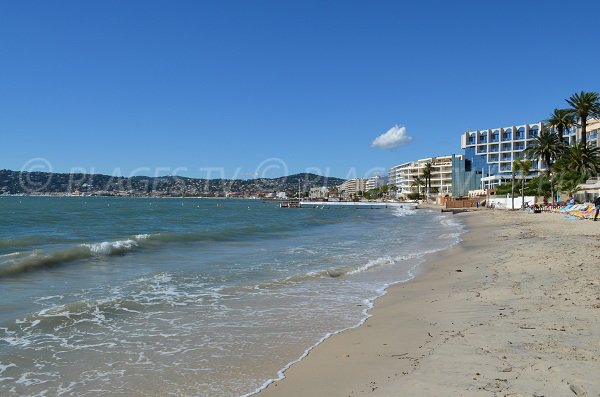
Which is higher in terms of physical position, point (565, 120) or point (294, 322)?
point (565, 120)

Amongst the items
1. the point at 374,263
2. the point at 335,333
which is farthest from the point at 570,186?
the point at 335,333

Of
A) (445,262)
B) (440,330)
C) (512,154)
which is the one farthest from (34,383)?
(512,154)

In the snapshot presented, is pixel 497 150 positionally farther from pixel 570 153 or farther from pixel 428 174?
pixel 570 153

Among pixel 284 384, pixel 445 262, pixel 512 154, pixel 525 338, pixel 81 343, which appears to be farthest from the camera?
pixel 512 154

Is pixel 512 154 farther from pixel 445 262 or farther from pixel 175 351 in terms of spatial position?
pixel 175 351

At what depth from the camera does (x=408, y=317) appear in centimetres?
861

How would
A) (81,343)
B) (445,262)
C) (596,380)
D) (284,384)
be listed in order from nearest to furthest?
(596,380) → (284,384) → (81,343) → (445,262)

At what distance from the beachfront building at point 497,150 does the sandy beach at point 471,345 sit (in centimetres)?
11279

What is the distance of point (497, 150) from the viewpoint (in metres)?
124

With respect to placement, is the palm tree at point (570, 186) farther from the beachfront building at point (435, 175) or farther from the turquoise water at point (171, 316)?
the beachfront building at point (435, 175)

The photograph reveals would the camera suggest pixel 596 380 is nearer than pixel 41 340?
Yes

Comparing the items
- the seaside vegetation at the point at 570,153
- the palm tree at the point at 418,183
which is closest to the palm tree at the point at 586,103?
the seaside vegetation at the point at 570,153

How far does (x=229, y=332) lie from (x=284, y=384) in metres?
2.81

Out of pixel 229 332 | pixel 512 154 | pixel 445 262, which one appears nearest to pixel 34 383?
pixel 229 332
